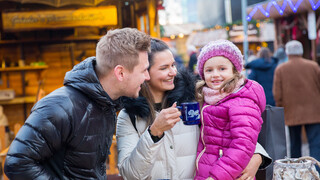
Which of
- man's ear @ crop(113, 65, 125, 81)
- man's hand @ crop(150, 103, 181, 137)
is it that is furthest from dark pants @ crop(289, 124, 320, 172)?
man's ear @ crop(113, 65, 125, 81)

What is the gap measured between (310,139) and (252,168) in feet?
14.5

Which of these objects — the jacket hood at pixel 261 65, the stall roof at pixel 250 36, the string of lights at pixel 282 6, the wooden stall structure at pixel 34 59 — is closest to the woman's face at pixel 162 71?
the jacket hood at pixel 261 65

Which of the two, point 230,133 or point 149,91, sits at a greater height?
point 149,91

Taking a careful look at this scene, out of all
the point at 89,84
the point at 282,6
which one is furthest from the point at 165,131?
the point at 282,6

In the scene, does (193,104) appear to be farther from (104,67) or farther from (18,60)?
(18,60)

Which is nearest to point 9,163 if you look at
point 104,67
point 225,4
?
point 104,67

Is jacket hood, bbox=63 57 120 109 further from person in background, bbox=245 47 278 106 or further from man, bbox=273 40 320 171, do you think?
person in background, bbox=245 47 278 106

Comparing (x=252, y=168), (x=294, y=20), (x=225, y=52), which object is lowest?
(x=252, y=168)

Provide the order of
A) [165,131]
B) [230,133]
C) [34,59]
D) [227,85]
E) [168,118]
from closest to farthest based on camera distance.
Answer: [168,118] < [230,133] < [227,85] < [165,131] < [34,59]

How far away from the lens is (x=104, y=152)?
2.26m

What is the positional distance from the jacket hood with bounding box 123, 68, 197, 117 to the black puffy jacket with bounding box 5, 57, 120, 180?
0.42m

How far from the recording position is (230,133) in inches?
100

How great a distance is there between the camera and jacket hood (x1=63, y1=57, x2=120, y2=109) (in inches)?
83.4

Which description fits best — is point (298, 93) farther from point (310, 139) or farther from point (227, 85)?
point (227, 85)
